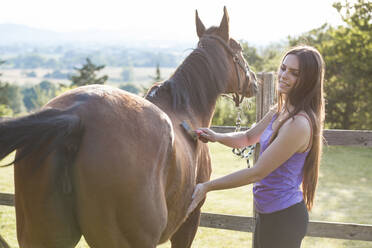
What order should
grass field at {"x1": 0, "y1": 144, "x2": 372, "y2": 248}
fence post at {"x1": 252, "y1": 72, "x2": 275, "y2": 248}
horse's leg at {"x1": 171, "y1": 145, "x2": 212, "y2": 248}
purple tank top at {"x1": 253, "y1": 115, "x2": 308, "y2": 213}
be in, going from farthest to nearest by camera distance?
grass field at {"x1": 0, "y1": 144, "x2": 372, "y2": 248}, fence post at {"x1": 252, "y1": 72, "x2": 275, "y2": 248}, horse's leg at {"x1": 171, "y1": 145, "x2": 212, "y2": 248}, purple tank top at {"x1": 253, "y1": 115, "x2": 308, "y2": 213}

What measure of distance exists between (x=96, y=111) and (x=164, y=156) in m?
0.49

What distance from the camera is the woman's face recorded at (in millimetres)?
2586

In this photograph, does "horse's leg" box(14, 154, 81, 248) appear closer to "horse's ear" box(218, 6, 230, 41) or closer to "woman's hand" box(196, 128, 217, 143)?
"woman's hand" box(196, 128, 217, 143)

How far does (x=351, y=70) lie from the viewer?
14570 millimetres

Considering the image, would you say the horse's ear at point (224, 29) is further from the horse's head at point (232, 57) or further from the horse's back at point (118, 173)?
the horse's back at point (118, 173)

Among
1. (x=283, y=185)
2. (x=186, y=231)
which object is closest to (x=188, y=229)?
(x=186, y=231)

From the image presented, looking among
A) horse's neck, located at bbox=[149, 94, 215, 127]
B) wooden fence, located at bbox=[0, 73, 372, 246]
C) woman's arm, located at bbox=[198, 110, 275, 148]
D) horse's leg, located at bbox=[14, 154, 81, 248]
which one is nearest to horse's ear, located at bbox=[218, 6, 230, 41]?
horse's neck, located at bbox=[149, 94, 215, 127]

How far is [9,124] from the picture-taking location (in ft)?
6.93

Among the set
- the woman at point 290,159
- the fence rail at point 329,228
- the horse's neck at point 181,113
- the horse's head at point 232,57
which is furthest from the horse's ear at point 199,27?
the fence rail at point 329,228

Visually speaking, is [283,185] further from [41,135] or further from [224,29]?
[224,29]

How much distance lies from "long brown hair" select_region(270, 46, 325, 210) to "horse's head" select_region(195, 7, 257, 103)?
1.32m

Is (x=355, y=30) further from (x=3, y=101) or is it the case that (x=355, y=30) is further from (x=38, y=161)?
(x=3, y=101)

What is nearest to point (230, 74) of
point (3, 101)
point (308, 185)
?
point (308, 185)

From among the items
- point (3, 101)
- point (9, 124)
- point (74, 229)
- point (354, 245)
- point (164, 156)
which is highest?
point (9, 124)
